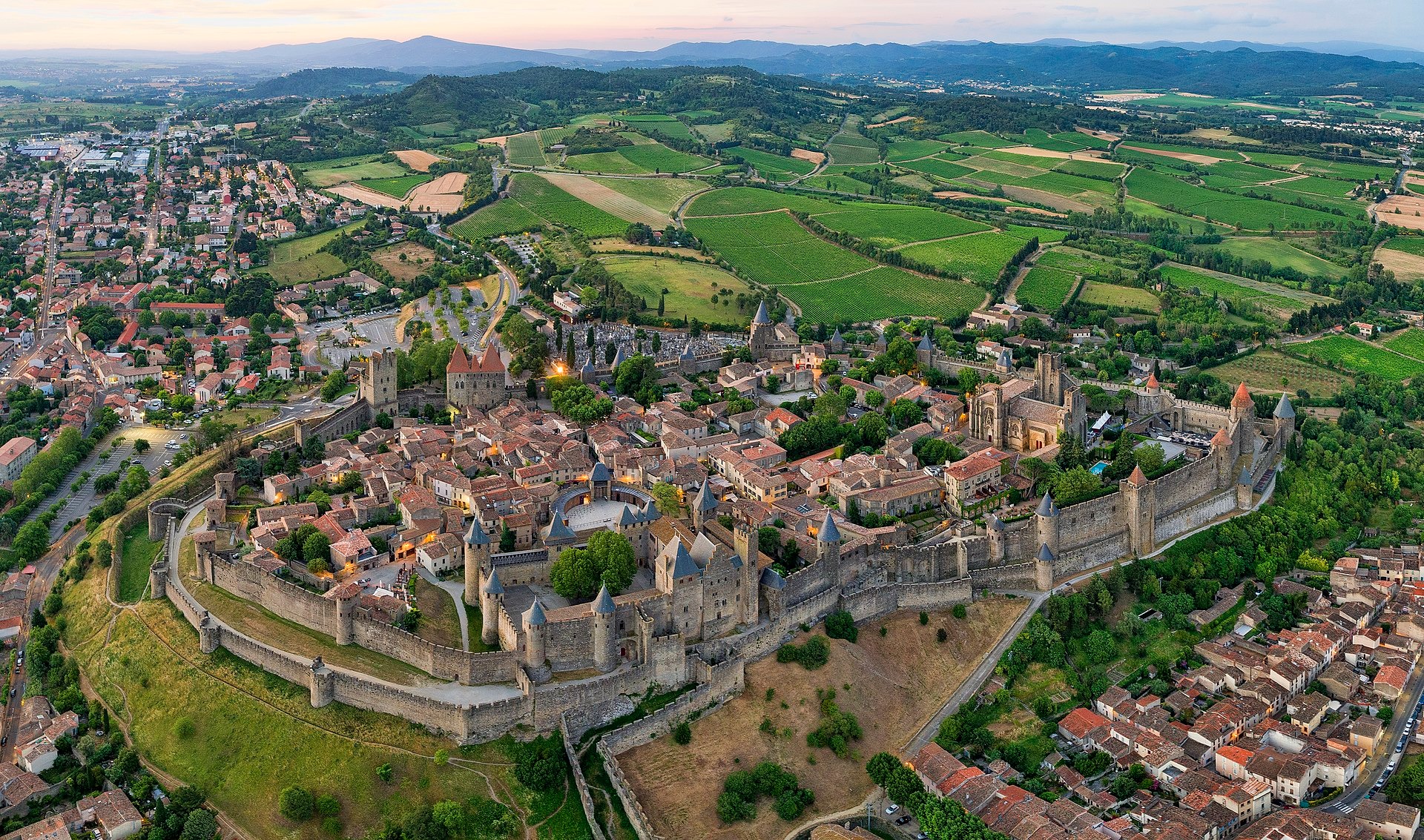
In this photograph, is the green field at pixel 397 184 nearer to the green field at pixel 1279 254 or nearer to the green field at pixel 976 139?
the green field at pixel 976 139

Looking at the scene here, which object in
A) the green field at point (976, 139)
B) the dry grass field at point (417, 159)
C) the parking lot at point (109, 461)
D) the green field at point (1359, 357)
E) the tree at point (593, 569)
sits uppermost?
the green field at point (976, 139)

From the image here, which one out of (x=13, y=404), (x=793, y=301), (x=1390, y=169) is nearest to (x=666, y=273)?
(x=793, y=301)

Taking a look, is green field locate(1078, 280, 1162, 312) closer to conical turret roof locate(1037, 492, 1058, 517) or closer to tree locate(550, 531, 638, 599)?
conical turret roof locate(1037, 492, 1058, 517)

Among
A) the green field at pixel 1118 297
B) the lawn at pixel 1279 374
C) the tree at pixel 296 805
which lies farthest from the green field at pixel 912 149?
the tree at pixel 296 805

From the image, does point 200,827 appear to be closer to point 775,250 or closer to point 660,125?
point 775,250

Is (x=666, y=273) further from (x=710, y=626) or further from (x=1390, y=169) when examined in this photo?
(x=1390, y=169)
